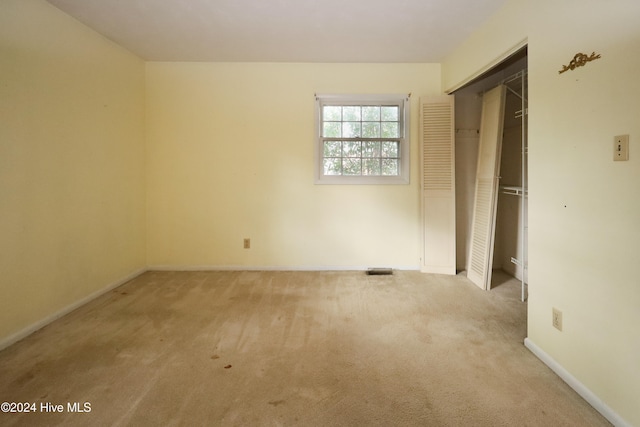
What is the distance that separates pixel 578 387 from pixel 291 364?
1.62m

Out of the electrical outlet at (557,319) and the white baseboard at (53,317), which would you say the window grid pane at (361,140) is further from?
the white baseboard at (53,317)

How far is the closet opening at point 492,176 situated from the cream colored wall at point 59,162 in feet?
12.4

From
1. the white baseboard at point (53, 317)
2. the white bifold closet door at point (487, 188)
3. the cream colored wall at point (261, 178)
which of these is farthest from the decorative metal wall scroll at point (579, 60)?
the white baseboard at point (53, 317)

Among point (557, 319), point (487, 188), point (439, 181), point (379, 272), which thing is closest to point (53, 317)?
point (379, 272)

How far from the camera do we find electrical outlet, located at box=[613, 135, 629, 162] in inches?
57.6

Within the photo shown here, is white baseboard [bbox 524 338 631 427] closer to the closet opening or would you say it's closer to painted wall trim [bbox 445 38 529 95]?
the closet opening

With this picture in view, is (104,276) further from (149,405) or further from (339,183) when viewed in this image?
(339,183)

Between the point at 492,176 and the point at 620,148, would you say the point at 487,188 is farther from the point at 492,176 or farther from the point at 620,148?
the point at 620,148

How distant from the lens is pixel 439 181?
12.5 ft

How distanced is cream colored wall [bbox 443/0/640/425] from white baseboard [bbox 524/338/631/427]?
26 mm

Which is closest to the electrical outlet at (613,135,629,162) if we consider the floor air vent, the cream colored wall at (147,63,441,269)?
the cream colored wall at (147,63,441,269)

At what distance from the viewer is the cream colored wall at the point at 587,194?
4.78 ft

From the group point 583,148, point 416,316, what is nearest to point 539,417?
point 416,316

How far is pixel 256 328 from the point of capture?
8.11ft
